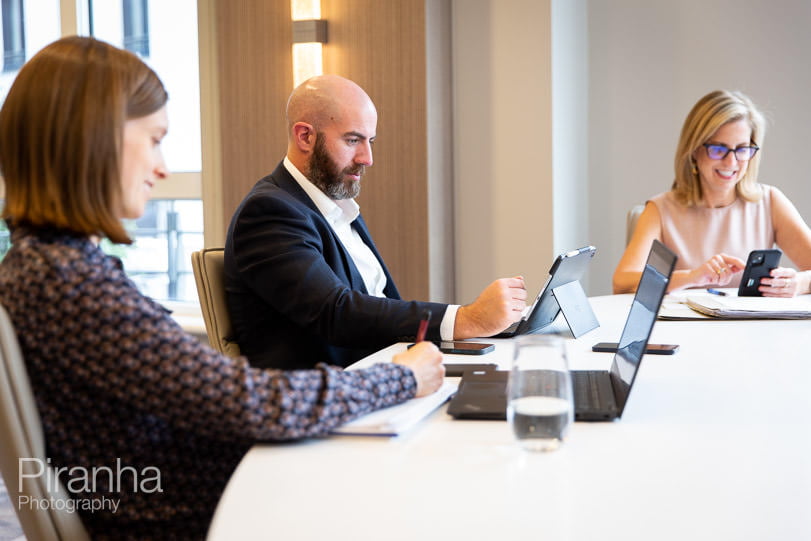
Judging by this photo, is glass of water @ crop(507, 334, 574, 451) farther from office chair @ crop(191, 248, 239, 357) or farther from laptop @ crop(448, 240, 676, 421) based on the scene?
office chair @ crop(191, 248, 239, 357)

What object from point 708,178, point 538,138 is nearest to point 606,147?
point 538,138

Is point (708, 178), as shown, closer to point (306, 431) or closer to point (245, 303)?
point (245, 303)

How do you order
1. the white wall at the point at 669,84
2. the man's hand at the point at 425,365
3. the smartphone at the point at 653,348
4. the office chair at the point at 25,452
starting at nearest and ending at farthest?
the office chair at the point at 25,452
the man's hand at the point at 425,365
the smartphone at the point at 653,348
the white wall at the point at 669,84

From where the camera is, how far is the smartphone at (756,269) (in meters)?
2.41

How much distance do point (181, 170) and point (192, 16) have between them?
812 millimetres

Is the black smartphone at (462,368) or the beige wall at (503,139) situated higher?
Answer: the beige wall at (503,139)

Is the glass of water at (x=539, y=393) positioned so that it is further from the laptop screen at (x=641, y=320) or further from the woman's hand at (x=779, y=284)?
the woman's hand at (x=779, y=284)

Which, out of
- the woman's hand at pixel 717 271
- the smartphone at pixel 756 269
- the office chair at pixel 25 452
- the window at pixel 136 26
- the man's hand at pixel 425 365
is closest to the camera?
the office chair at pixel 25 452

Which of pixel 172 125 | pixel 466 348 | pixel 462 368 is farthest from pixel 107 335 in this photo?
pixel 172 125

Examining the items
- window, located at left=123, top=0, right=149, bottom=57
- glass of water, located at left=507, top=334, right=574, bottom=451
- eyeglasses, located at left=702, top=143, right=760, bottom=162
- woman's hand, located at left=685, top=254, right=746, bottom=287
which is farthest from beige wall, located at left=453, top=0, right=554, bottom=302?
glass of water, located at left=507, top=334, right=574, bottom=451

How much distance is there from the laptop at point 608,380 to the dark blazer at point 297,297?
438 mm

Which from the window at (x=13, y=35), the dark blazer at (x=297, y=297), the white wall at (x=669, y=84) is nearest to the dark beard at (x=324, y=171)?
the dark blazer at (x=297, y=297)

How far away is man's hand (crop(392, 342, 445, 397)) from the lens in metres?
1.27

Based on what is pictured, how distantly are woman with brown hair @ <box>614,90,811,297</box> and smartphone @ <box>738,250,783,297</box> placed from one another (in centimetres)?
46
